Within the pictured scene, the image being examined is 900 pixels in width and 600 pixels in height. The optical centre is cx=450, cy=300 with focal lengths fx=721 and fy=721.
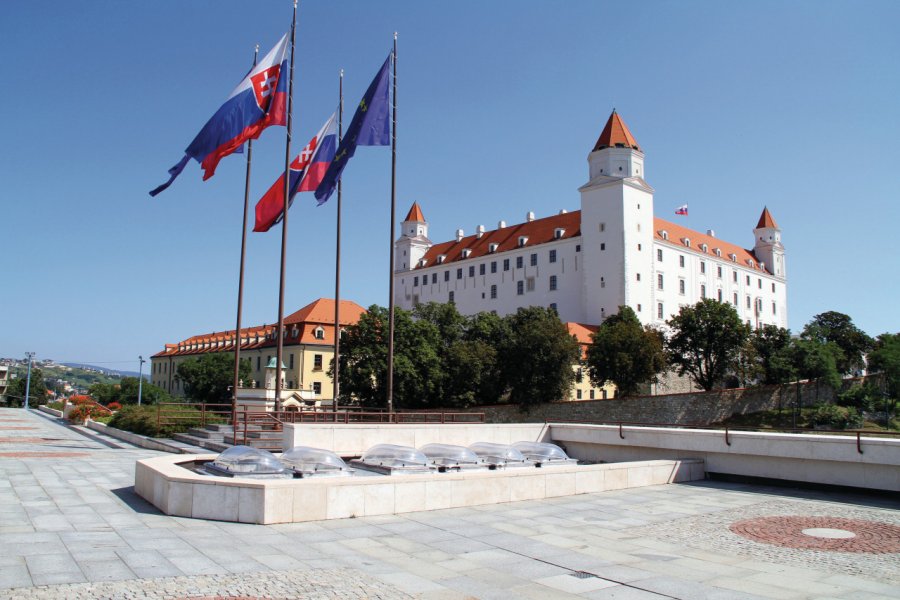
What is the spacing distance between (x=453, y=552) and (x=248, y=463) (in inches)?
227

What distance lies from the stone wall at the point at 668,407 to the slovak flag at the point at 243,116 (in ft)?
124

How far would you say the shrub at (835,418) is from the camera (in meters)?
53.6

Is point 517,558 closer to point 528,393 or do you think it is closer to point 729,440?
point 729,440

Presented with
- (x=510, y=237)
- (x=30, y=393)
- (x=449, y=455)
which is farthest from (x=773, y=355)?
(x=30, y=393)

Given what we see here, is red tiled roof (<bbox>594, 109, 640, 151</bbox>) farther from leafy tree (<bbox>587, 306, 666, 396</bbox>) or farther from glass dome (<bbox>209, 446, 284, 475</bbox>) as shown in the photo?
glass dome (<bbox>209, 446, 284, 475</bbox>)

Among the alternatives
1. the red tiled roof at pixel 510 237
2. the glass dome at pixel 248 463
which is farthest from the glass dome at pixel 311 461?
the red tiled roof at pixel 510 237

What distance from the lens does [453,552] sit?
9.43m

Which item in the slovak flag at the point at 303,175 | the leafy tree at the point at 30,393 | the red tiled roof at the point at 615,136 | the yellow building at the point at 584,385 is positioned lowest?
the leafy tree at the point at 30,393

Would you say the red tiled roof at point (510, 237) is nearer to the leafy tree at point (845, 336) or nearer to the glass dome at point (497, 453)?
the leafy tree at point (845, 336)

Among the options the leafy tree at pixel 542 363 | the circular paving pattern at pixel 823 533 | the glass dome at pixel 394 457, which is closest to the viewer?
the circular paving pattern at pixel 823 533

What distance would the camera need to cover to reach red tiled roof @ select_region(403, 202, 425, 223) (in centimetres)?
10938

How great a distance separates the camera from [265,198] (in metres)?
24.9

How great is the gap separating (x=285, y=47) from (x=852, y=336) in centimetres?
8992

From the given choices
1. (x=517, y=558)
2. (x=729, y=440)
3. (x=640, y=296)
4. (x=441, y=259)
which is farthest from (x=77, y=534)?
(x=441, y=259)
